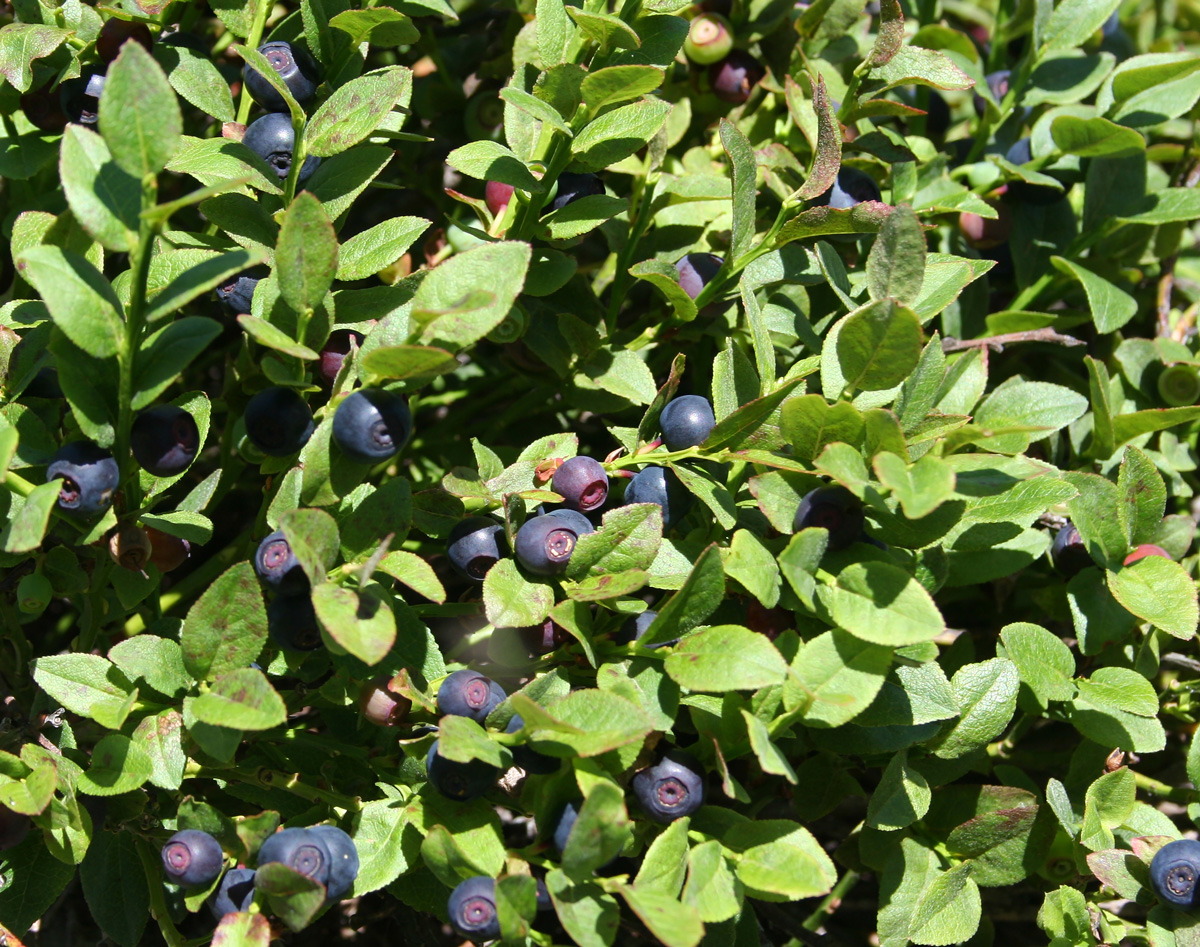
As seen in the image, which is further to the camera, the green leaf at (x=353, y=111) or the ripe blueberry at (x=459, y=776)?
the green leaf at (x=353, y=111)

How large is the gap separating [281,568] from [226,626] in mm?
109

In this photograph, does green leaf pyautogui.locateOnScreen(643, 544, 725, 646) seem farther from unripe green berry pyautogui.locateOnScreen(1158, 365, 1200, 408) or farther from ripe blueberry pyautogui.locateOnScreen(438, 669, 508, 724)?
unripe green berry pyautogui.locateOnScreen(1158, 365, 1200, 408)


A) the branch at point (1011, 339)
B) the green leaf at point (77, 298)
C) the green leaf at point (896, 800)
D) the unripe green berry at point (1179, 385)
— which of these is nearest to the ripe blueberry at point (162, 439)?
the green leaf at point (77, 298)

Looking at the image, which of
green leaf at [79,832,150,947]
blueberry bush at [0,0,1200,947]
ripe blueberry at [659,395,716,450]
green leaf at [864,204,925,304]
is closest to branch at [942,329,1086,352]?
blueberry bush at [0,0,1200,947]

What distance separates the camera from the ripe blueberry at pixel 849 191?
197 centimetres

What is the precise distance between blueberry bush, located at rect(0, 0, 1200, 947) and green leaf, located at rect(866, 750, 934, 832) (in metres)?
0.01

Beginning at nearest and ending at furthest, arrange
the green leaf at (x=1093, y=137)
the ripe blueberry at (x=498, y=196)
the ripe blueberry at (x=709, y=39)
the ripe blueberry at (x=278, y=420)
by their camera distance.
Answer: the ripe blueberry at (x=278, y=420), the ripe blueberry at (x=498, y=196), the green leaf at (x=1093, y=137), the ripe blueberry at (x=709, y=39)

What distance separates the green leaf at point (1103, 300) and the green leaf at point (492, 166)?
1.16 m

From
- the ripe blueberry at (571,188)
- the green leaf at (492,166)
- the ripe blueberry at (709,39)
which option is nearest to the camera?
the green leaf at (492,166)

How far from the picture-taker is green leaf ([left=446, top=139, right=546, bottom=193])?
165 centimetres

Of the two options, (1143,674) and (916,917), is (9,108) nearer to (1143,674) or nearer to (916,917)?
(916,917)

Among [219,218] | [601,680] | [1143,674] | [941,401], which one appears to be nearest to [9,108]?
[219,218]

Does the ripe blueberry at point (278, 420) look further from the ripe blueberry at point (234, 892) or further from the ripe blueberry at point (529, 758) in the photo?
the ripe blueberry at point (234, 892)

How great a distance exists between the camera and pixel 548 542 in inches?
59.2
